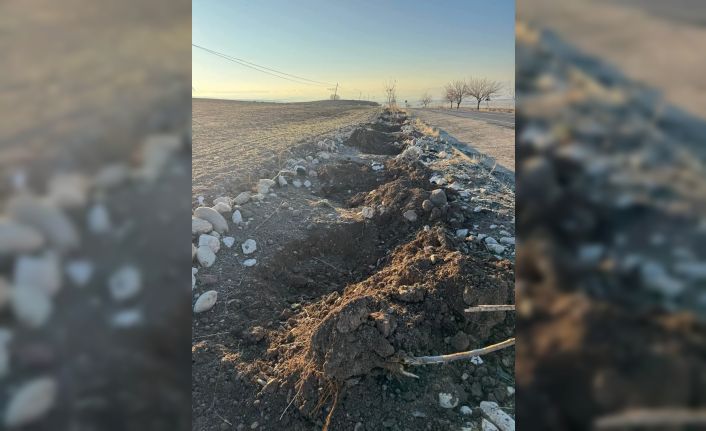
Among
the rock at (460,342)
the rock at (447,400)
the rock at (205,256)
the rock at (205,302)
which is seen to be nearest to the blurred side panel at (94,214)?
the rock at (447,400)

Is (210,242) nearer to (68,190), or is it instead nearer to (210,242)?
(210,242)

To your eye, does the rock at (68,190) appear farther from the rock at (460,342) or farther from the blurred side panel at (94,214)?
the rock at (460,342)

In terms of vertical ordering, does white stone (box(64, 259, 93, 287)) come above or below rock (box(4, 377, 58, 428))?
above

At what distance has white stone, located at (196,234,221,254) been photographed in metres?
2.48

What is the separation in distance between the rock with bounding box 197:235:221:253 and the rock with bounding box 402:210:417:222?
1309 millimetres

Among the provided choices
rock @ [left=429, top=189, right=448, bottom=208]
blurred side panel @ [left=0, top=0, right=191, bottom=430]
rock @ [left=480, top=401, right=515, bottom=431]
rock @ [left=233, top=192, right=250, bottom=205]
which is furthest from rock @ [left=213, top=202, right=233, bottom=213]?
blurred side panel @ [left=0, top=0, right=191, bottom=430]

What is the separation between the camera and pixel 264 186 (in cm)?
352

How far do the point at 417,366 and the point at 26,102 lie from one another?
54.7 inches

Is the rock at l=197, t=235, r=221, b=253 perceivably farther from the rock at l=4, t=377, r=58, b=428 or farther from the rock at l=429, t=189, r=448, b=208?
the rock at l=4, t=377, r=58, b=428

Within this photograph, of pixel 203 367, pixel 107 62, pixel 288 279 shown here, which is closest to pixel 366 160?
pixel 288 279

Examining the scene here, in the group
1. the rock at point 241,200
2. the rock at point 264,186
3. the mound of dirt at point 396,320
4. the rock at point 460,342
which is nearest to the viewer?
the mound of dirt at point 396,320

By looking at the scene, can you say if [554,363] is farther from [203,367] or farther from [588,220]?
[203,367]

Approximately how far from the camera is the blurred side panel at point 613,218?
38 centimetres

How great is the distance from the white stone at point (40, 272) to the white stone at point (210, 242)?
2117 mm
